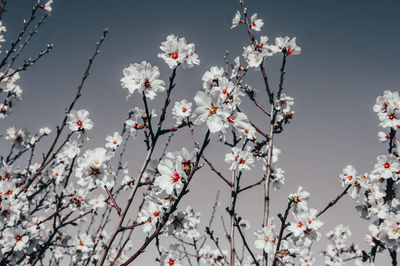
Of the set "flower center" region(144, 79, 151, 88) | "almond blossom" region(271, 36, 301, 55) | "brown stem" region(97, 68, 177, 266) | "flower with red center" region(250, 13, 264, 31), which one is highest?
"flower with red center" region(250, 13, 264, 31)

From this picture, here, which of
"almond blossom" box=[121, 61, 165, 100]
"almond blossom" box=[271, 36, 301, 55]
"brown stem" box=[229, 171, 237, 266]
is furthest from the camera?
"almond blossom" box=[271, 36, 301, 55]

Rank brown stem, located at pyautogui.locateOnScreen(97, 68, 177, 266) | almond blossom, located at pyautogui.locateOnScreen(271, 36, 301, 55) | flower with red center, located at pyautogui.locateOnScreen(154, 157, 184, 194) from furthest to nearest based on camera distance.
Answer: almond blossom, located at pyautogui.locateOnScreen(271, 36, 301, 55) → flower with red center, located at pyautogui.locateOnScreen(154, 157, 184, 194) → brown stem, located at pyautogui.locateOnScreen(97, 68, 177, 266)

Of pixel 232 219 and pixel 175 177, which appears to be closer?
pixel 175 177

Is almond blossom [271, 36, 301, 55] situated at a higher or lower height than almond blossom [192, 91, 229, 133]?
higher

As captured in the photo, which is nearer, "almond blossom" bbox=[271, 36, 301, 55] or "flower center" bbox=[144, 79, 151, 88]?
"flower center" bbox=[144, 79, 151, 88]

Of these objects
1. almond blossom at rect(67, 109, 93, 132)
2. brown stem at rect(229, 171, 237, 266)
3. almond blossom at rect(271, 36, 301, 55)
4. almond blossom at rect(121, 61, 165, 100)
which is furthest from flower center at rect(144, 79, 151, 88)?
almond blossom at rect(271, 36, 301, 55)

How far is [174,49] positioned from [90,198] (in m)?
3.25

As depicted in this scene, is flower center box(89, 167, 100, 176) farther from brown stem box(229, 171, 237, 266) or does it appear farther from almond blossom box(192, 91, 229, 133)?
brown stem box(229, 171, 237, 266)

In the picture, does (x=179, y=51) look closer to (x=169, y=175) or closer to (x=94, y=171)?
(x=169, y=175)

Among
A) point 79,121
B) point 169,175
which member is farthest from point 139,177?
point 79,121

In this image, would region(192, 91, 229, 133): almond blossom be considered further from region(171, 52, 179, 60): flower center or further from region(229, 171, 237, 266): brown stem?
region(229, 171, 237, 266): brown stem

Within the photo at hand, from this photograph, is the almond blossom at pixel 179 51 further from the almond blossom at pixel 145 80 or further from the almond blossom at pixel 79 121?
the almond blossom at pixel 79 121

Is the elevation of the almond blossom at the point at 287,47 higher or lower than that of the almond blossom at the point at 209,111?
higher

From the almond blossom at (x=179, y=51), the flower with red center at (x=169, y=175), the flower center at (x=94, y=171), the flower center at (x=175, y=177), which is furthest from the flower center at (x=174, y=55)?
the flower center at (x=94, y=171)
